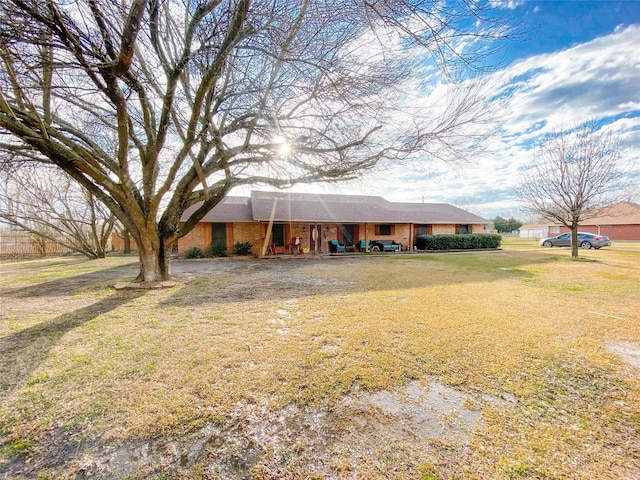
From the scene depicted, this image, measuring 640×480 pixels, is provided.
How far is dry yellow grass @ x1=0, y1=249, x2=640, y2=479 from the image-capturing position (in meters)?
1.92

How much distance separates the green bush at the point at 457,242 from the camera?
19625 mm

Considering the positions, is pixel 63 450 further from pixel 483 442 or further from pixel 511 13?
pixel 511 13

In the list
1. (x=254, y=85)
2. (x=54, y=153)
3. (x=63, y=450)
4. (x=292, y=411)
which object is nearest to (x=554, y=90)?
(x=254, y=85)

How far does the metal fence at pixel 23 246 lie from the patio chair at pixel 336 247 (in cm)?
1885

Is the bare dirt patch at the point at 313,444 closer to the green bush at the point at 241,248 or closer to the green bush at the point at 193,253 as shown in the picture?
the green bush at the point at 193,253

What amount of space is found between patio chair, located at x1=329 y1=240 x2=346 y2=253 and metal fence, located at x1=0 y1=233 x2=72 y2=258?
18.9 metres

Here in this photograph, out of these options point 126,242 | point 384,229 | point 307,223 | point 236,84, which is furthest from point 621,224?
point 126,242

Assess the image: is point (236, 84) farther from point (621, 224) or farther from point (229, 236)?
point (621, 224)

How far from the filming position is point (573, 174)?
1332 cm

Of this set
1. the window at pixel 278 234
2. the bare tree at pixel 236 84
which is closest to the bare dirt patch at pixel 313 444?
the bare tree at pixel 236 84

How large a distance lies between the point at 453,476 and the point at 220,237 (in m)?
16.3

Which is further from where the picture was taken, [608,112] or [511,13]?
[608,112]

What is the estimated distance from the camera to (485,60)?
3293mm

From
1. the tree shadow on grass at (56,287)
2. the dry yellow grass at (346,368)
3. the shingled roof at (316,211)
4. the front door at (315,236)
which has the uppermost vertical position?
the shingled roof at (316,211)
